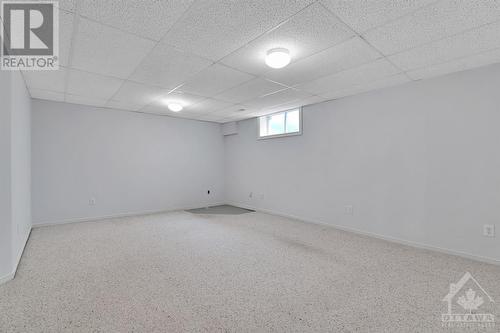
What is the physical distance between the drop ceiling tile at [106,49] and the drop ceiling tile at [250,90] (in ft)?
4.83

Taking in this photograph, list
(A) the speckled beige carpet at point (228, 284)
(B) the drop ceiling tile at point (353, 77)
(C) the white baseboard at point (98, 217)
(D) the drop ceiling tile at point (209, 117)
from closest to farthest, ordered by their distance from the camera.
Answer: (A) the speckled beige carpet at point (228, 284)
(B) the drop ceiling tile at point (353, 77)
(C) the white baseboard at point (98, 217)
(D) the drop ceiling tile at point (209, 117)

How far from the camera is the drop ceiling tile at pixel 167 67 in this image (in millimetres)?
2476

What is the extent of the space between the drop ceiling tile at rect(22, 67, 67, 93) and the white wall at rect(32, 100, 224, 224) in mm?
938

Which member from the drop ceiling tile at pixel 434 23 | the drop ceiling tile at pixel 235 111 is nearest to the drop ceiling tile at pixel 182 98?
the drop ceiling tile at pixel 235 111

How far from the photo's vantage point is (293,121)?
5.01 m

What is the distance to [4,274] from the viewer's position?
2154 millimetres

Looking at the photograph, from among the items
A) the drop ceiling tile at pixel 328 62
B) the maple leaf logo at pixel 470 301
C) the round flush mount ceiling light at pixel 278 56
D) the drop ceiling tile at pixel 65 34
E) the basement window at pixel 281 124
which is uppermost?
the drop ceiling tile at pixel 328 62

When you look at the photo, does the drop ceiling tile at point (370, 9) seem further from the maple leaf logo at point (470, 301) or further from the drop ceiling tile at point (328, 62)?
the maple leaf logo at point (470, 301)

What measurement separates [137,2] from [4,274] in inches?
109

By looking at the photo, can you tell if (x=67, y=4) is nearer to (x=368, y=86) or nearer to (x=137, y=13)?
(x=137, y=13)

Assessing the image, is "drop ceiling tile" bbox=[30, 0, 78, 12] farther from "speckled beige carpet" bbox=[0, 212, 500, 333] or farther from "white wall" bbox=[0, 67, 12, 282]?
"speckled beige carpet" bbox=[0, 212, 500, 333]

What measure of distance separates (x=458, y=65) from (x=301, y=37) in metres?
2.10

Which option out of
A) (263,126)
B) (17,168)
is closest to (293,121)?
(263,126)

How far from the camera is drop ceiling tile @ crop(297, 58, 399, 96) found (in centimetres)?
279
